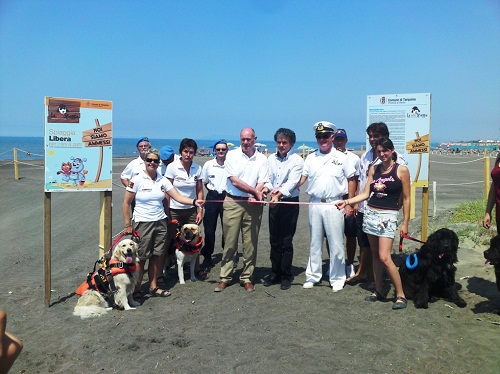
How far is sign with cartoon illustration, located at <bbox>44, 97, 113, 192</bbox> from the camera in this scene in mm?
5391

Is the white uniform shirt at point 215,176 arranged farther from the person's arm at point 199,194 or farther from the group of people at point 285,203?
the group of people at point 285,203

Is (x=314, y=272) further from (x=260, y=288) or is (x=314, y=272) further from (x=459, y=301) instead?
(x=459, y=301)

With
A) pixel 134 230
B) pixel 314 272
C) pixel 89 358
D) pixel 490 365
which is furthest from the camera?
pixel 314 272

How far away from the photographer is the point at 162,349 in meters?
4.31

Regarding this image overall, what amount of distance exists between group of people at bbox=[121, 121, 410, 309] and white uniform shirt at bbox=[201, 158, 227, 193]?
1.68 feet

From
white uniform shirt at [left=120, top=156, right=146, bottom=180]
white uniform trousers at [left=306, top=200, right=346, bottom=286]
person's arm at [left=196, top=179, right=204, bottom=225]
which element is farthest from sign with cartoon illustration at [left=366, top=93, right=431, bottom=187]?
white uniform shirt at [left=120, top=156, right=146, bottom=180]

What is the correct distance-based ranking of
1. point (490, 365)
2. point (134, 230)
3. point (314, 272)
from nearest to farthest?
point (490, 365) < point (134, 230) < point (314, 272)

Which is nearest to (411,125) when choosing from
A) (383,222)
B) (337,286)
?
(383,222)

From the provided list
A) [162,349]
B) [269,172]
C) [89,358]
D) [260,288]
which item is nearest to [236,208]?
[269,172]

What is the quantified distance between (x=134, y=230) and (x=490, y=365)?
4240 millimetres

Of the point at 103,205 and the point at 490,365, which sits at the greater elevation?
the point at 103,205

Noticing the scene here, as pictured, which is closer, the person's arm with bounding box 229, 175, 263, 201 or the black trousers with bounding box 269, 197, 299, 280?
the person's arm with bounding box 229, 175, 263, 201

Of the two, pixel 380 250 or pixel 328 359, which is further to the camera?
pixel 380 250

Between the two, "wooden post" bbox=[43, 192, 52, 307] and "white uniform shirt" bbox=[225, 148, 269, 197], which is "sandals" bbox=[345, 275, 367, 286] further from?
"wooden post" bbox=[43, 192, 52, 307]
